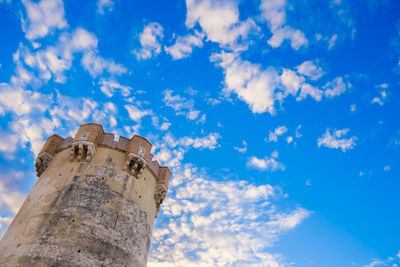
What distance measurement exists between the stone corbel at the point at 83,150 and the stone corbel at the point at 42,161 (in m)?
2.38

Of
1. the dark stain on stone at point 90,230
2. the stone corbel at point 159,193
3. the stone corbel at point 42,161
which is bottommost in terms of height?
the dark stain on stone at point 90,230

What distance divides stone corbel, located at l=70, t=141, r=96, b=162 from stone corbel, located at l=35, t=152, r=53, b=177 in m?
2.38

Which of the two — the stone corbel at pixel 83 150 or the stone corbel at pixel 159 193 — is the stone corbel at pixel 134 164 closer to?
the stone corbel at pixel 83 150

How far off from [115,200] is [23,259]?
14.1 feet

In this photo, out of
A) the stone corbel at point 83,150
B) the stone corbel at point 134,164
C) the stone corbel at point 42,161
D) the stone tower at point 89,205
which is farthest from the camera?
the stone corbel at point 42,161

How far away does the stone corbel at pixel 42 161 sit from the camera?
1634 centimetres

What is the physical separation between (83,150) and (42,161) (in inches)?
138

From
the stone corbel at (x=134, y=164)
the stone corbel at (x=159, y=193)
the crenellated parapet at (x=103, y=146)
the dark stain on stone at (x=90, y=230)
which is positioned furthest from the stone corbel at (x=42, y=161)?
the stone corbel at (x=159, y=193)

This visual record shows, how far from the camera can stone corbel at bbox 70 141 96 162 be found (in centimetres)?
1490

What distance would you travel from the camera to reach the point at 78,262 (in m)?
11.3

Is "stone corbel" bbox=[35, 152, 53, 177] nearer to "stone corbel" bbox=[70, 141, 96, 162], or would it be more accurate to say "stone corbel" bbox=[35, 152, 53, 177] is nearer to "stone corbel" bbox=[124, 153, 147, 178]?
"stone corbel" bbox=[70, 141, 96, 162]

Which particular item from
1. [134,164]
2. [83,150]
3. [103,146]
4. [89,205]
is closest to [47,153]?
[83,150]

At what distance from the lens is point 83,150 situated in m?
15.0

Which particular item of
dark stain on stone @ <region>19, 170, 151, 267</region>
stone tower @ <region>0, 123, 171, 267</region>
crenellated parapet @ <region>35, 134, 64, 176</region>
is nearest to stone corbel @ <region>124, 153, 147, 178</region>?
stone tower @ <region>0, 123, 171, 267</region>
